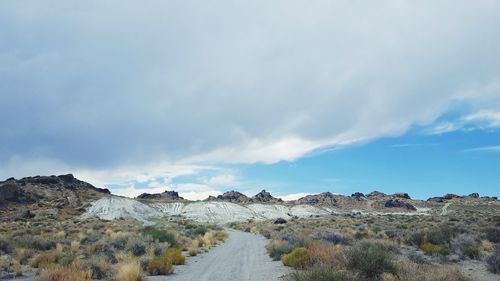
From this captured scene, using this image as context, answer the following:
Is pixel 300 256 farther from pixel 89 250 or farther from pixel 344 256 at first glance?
pixel 89 250

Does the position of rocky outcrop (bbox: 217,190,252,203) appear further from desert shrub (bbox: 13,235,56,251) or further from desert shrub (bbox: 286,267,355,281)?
desert shrub (bbox: 286,267,355,281)

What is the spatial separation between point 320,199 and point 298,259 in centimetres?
15146

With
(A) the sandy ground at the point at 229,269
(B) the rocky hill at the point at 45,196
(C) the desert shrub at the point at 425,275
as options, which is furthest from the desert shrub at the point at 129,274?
(B) the rocky hill at the point at 45,196

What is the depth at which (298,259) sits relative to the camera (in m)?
19.9

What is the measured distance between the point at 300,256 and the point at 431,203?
166 m

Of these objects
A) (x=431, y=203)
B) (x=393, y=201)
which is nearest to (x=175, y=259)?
(x=393, y=201)

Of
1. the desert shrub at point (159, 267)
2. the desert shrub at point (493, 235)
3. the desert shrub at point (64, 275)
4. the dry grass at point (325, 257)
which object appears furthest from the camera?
A: the desert shrub at point (493, 235)

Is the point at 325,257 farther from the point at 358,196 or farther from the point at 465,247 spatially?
the point at 358,196

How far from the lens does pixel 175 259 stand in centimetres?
2230

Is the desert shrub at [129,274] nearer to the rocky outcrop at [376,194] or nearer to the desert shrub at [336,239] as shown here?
the desert shrub at [336,239]

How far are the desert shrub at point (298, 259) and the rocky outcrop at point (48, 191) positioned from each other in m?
83.0

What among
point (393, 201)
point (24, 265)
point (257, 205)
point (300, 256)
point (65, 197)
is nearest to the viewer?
point (300, 256)

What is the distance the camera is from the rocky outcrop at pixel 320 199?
161500mm

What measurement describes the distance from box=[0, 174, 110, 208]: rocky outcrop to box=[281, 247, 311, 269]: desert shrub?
83.0 metres
